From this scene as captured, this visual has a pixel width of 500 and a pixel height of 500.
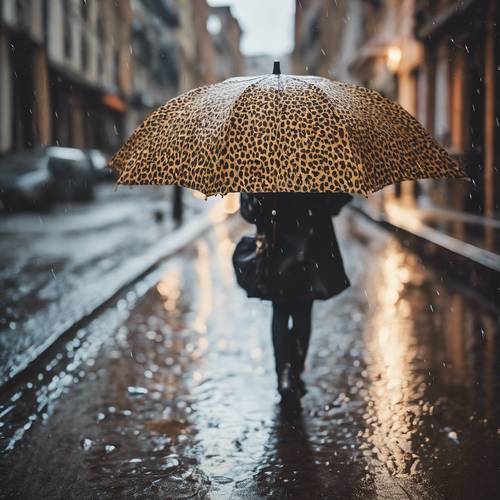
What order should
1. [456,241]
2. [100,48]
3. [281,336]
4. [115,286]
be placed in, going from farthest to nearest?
[100,48] < [456,241] < [115,286] < [281,336]

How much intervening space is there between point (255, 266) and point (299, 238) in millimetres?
298

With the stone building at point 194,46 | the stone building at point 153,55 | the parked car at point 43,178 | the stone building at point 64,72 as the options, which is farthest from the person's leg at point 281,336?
the stone building at point 194,46

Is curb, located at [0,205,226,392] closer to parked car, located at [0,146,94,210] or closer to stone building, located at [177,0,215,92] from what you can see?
parked car, located at [0,146,94,210]

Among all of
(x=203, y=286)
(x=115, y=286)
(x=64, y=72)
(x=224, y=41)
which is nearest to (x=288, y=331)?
(x=115, y=286)

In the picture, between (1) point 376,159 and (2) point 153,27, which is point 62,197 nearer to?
(1) point 376,159

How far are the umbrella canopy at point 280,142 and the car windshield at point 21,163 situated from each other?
15033mm

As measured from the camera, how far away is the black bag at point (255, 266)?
3.90 meters

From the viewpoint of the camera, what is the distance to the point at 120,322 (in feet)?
21.2

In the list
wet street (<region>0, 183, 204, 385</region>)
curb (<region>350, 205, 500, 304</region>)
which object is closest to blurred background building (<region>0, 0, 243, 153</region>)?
wet street (<region>0, 183, 204, 385</region>)

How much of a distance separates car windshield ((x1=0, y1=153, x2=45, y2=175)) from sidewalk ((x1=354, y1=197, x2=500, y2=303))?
334 inches

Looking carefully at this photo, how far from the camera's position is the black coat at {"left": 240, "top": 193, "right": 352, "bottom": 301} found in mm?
3799

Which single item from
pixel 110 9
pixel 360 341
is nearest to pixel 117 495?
pixel 360 341

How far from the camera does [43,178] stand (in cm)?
1808

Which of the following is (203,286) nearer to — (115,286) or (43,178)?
(115,286)
